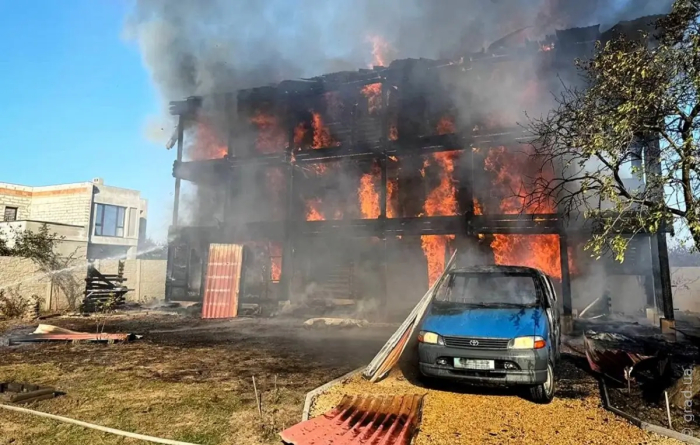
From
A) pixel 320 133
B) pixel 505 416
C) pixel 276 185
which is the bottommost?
pixel 505 416

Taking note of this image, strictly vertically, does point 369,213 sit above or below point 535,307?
above

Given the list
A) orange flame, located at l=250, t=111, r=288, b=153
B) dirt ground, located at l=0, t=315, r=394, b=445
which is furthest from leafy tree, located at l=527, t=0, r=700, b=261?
orange flame, located at l=250, t=111, r=288, b=153

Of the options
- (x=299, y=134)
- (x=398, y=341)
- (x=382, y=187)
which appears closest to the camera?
(x=398, y=341)

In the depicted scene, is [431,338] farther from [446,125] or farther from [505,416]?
[446,125]

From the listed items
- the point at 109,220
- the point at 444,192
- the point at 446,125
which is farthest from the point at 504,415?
the point at 109,220

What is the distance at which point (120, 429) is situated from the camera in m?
4.83

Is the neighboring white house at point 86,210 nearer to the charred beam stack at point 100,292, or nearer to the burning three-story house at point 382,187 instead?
the charred beam stack at point 100,292

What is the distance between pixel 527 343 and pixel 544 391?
75 centimetres

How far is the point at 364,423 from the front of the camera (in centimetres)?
496

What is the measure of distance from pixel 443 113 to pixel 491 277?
13.3 m

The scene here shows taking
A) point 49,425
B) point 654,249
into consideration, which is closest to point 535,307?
point 49,425

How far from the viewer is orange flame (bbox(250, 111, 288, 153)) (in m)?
22.1

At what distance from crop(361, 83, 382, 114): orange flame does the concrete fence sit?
47.3ft

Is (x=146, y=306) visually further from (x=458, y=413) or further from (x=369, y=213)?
(x=458, y=413)
